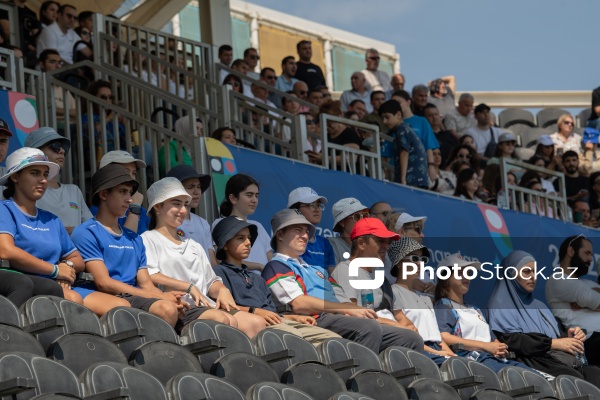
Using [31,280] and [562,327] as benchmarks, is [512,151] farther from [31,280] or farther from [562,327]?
[31,280]

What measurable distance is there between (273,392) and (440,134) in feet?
30.9

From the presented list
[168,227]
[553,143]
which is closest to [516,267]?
[168,227]

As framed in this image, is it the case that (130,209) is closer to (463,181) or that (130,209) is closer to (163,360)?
(163,360)

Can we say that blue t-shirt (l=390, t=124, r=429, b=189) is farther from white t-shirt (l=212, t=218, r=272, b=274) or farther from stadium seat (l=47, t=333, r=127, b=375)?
stadium seat (l=47, t=333, r=127, b=375)

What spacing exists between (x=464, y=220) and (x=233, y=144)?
3.09 m

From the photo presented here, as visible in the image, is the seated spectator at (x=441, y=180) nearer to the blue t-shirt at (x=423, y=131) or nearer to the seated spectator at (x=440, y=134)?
the blue t-shirt at (x=423, y=131)

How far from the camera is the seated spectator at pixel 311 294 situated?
798 centimetres

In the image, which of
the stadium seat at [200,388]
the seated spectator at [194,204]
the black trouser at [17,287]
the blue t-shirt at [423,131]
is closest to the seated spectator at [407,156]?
the blue t-shirt at [423,131]

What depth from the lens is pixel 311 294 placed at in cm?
826

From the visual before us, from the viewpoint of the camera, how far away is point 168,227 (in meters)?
7.82

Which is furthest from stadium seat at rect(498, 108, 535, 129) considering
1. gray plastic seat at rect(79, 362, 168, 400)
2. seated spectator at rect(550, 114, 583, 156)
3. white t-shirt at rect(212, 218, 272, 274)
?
gray plastic seat at rect(79, 362, 168, 400)

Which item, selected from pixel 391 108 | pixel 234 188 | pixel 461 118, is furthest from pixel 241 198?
pixel 461 118

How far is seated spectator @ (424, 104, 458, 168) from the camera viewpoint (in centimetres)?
1505

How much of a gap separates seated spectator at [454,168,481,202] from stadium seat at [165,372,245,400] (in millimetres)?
7436
